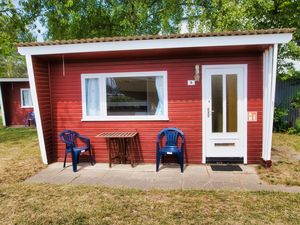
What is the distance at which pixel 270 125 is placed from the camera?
18.1 ft

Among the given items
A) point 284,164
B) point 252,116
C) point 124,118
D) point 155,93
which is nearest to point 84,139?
point 124,118

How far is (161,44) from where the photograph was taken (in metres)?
5.30

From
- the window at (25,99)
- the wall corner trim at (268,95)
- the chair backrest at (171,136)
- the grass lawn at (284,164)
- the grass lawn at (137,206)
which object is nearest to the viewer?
the grass lawn at (137,206)

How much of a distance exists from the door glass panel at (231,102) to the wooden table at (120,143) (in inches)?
84.1

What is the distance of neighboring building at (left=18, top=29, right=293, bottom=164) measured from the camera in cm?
563

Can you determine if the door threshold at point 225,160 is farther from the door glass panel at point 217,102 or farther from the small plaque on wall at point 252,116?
the small plaque on wall at point 252,116

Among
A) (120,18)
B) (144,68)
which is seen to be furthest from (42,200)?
(120,18)

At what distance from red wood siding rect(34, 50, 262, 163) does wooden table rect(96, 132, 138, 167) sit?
0.74ft

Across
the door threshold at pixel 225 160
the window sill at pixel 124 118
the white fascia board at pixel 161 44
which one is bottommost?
the door threshold at pixel 225 160

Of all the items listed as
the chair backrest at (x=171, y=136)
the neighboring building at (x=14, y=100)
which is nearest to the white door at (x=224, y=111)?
the chair backrest at (x=171, y=136)

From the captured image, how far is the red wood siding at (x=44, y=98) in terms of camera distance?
606cm

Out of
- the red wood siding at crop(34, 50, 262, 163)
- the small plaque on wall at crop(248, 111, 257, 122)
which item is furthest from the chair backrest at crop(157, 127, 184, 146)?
the small plaque on wall at crop(248, 111, 257, 122)

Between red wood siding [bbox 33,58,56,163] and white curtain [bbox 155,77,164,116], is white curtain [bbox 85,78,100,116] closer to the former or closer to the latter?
red wood siding [bbox 33,58,56,163]

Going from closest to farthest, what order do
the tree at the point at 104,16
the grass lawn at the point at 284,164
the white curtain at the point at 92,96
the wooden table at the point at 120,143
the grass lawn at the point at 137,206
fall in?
the grass lawn at the point at 137,206 < the grass lawn at the point at 284,164 < the wooden table at the point at 120,143 < the white curtain at the point at 92,96 < the tree at the point at 104,16
